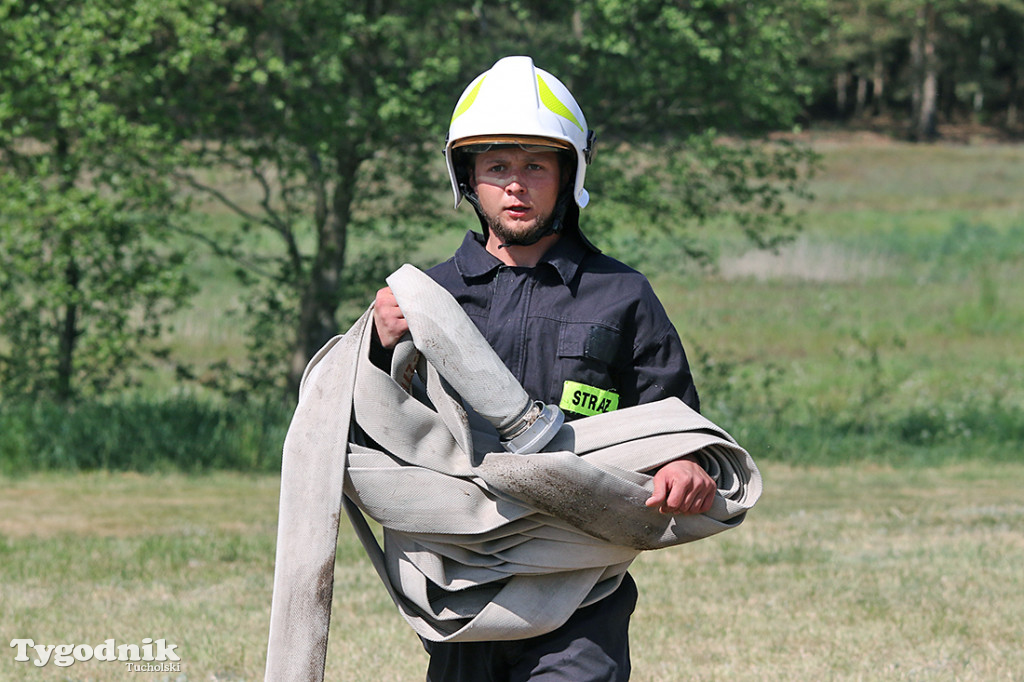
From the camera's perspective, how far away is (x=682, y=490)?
10.1 ft

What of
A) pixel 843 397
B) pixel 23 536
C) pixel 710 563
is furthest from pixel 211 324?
pixel 710 563

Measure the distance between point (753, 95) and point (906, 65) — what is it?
245 ft

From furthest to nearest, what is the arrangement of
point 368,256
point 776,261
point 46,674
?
point 776,261
point 368,256
point 46,674

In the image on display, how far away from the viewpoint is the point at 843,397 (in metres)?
18.1

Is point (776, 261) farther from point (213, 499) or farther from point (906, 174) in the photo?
point (906, 174)

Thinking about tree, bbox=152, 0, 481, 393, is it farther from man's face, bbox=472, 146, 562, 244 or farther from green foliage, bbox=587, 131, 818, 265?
man's face, bbox=472, 146, 562, 244

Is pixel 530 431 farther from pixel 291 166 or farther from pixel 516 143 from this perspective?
pixel 291 166

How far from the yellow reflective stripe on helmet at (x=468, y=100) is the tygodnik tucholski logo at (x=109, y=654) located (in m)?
3.30

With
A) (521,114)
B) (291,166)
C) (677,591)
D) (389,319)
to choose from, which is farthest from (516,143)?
(291,166)

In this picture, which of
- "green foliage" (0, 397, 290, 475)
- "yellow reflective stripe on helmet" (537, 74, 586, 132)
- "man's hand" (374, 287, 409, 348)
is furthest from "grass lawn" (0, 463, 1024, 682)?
"yellow reflective stripe on helmet" (537, 74, 586, 132)

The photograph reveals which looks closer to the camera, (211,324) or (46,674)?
(46,674)

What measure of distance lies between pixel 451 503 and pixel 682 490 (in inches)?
22.4

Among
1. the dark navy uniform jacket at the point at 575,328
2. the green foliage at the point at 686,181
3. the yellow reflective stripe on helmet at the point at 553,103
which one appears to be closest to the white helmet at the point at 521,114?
the yellow reflective stripe on helmet at the point at 553,103

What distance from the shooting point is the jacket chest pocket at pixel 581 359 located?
322 cm
